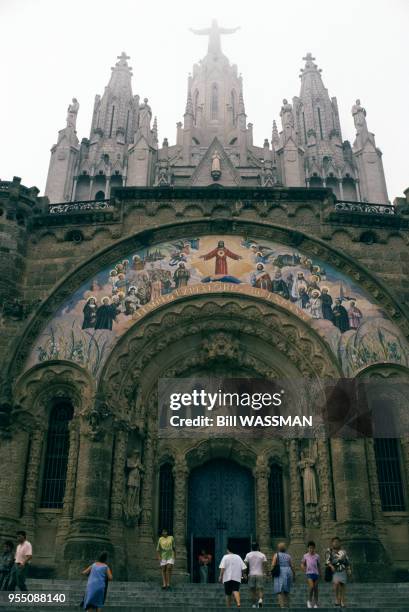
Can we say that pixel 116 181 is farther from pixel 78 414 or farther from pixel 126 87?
pixel 78 414

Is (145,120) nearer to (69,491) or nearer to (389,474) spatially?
(69,491)

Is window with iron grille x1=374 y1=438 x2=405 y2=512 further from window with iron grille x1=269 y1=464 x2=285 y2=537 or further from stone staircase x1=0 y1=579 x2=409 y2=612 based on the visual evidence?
stone staircase x1=0 y1=579 x2=409 y2=612

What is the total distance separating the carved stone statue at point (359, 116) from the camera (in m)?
49.6

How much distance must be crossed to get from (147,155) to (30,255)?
28.0m

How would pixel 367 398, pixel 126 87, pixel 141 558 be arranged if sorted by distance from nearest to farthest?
pixel 141 558 → pixel 367 398 → pixel 126 87

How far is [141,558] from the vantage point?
58.4 feet

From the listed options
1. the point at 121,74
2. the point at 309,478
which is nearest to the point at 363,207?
the point at 309,478

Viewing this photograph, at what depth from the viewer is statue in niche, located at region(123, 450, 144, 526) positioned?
18016 millimetres

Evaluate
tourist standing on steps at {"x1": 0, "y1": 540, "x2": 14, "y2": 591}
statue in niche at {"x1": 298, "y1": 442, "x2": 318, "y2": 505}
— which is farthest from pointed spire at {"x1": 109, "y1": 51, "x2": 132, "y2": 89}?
tourist standing on steps at {"x1": 0, "y1": 540, "x2": 14, "y2": 591}

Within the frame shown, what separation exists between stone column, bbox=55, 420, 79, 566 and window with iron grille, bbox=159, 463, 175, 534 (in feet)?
10.3

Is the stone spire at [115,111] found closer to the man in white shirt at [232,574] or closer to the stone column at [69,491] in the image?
the stone column at [69,491]

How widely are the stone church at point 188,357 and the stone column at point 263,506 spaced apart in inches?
1.9

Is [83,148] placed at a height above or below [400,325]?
above

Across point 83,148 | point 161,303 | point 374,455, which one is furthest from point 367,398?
point 83,148
